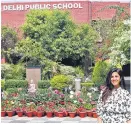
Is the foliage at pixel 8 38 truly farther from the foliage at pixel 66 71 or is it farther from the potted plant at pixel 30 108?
the potted plant at pixel 30 108

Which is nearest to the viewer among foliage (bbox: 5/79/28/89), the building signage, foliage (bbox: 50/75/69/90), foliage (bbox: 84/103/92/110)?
foliage (bbox: 84/103/92/110)

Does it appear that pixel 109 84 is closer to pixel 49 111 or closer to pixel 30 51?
pixel 49 111

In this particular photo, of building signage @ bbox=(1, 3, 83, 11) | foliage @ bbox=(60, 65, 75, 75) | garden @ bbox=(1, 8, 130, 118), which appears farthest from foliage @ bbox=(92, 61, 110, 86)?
building signage @ bbox=(1, 3, 83, 11)

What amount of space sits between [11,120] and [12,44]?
1063 centimetres

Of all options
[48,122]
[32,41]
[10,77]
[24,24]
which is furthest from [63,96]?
[24,24]

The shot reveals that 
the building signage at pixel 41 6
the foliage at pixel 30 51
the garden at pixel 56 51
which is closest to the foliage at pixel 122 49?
the garden at pixel 56 51

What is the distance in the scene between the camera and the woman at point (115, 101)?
119 inches

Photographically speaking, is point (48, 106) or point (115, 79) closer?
point (115, 79)

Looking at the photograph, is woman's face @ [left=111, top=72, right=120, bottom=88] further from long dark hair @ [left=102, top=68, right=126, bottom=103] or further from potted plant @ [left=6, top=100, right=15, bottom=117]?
potted plant @ [left=6, top=100, right=15, bottom=117]

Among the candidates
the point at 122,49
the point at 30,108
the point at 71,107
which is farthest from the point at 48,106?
the point at 122,49

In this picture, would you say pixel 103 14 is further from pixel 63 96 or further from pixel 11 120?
pixel 11 120

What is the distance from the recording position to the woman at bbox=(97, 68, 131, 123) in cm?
301

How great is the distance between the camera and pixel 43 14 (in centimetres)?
1836

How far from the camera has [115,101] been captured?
3023 millimetres
